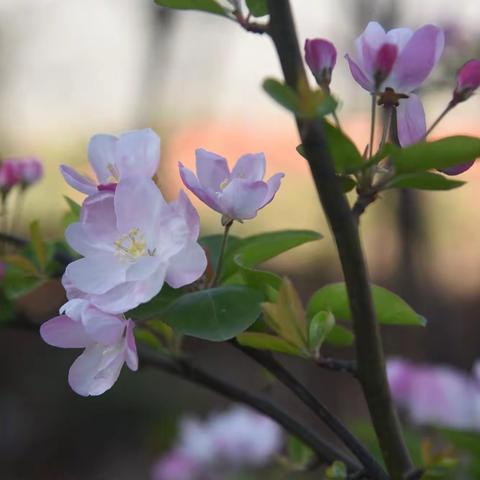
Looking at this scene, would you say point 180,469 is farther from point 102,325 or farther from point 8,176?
point 102,325

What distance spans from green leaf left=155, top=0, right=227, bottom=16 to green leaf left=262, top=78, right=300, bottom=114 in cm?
13

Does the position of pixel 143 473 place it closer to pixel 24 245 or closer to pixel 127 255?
pixel 24 245

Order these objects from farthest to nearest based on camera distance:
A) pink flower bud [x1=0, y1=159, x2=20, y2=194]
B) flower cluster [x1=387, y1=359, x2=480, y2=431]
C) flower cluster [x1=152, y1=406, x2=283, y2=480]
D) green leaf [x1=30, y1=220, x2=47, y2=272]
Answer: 1. flower cluster [x1=152, y1=406, x2=283, y2=480]
2. flower cluster [x1=387, y1=359, x2=480, y2=431]
3. pink flower bud [x1=0, y1=159, x2=20, y2=194]
4. green leaf [x1=30, y1=220, x2=47, y2=272]

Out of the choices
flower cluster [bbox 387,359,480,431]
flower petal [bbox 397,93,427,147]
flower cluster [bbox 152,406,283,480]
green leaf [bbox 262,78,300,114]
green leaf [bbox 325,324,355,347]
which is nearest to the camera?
green leaf [bbox 262,78,300,114]

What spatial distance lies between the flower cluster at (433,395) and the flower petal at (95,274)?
0.96m

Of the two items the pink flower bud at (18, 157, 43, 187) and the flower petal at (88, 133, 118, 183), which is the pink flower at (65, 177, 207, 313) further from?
the pink flower bud at (18, 157, 43, 187)

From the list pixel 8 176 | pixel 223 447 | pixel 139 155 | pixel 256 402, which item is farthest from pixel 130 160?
pixel 223 447

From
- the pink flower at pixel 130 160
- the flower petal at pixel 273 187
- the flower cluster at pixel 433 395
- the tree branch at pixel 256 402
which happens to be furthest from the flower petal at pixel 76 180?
the flower cluster at pixel 433 395

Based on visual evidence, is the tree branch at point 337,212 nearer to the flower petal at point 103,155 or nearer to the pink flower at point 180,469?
the flower petal at point 103,155

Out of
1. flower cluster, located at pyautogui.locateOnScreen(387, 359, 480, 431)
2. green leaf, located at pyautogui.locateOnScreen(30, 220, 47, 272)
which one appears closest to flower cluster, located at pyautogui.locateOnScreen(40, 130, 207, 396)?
green leaf, located at pyautogui.locateOnScreen(30, 220, 47, 272)

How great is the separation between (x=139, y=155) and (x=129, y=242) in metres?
0.05

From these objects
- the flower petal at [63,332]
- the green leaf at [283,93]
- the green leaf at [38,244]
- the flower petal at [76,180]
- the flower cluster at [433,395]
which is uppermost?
the green leaf at [283,93]

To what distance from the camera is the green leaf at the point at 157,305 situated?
1.92 ft

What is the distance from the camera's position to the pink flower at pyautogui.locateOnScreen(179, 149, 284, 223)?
59 centimetres
